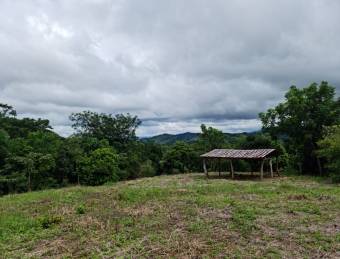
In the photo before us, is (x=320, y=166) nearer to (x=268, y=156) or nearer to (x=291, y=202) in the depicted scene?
(x=268, y=156)

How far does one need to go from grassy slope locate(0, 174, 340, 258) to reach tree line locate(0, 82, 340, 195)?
9.27m

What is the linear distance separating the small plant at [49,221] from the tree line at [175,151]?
13566 mm

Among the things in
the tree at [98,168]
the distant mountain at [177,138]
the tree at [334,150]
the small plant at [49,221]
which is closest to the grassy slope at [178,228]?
the small plant at [49,221]

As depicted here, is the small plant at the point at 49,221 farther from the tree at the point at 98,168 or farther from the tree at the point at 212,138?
the tree at the point at 212,138

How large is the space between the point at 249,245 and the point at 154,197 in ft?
19.2

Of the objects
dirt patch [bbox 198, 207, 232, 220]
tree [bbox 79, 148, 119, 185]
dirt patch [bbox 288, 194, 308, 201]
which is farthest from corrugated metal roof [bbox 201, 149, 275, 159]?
dirt patch [bbox 198, 207, 232, 220]

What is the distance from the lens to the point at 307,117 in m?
20.2

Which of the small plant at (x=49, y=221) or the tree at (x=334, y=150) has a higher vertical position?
the tree at (x=334, y=150)

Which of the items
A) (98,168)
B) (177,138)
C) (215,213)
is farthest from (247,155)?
(177,138)

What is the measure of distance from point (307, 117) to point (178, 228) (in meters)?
16.3

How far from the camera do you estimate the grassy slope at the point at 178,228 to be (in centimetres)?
555

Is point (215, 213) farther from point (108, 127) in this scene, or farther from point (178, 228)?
point (108, 127)

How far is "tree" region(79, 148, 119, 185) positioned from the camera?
23.6 meters

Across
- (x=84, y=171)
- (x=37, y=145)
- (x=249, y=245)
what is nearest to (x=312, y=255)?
(x=249, y=245)
